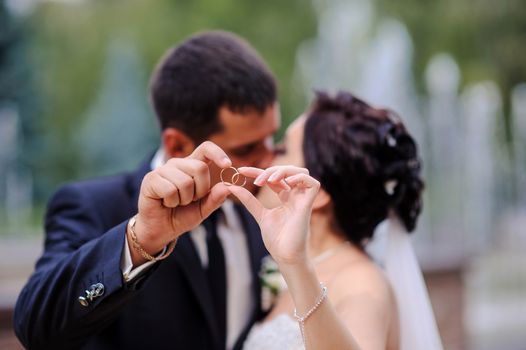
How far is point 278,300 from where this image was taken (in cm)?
359

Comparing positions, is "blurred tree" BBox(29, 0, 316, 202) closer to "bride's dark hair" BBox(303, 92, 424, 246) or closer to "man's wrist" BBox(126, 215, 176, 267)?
"bride's dark hair" BBox(303, 92, 424, 246)

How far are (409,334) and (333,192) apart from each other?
709 millimetres

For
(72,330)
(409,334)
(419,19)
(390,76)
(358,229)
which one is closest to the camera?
(72,330)

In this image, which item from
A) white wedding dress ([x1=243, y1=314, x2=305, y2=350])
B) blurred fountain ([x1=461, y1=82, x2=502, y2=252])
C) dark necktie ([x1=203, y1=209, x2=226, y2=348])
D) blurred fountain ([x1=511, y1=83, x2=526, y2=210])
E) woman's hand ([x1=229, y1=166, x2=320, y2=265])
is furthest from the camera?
blurred fountain ([x1=511, y1=83, x2=526, y2=210])

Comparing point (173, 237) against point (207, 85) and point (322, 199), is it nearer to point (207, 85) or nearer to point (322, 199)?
point (322, 199)

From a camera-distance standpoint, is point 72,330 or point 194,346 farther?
point 194,346

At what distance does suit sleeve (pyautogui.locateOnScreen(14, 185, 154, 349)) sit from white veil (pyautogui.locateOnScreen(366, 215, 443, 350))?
1308 mm

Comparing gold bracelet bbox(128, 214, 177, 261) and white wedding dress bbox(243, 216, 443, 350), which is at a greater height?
gold bracelet bbox(128, 214, 177, 261)

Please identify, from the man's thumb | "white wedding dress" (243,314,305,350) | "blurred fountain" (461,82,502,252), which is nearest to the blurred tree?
"blurred fountain" (461,82,502,252)

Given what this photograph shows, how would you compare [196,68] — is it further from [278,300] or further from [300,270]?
[300,270]

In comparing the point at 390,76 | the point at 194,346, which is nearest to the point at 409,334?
the point at 194,346

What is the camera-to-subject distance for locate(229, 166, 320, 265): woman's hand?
2238 millimetres

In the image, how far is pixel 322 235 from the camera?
3449 millimetres

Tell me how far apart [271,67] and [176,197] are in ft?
77.5
